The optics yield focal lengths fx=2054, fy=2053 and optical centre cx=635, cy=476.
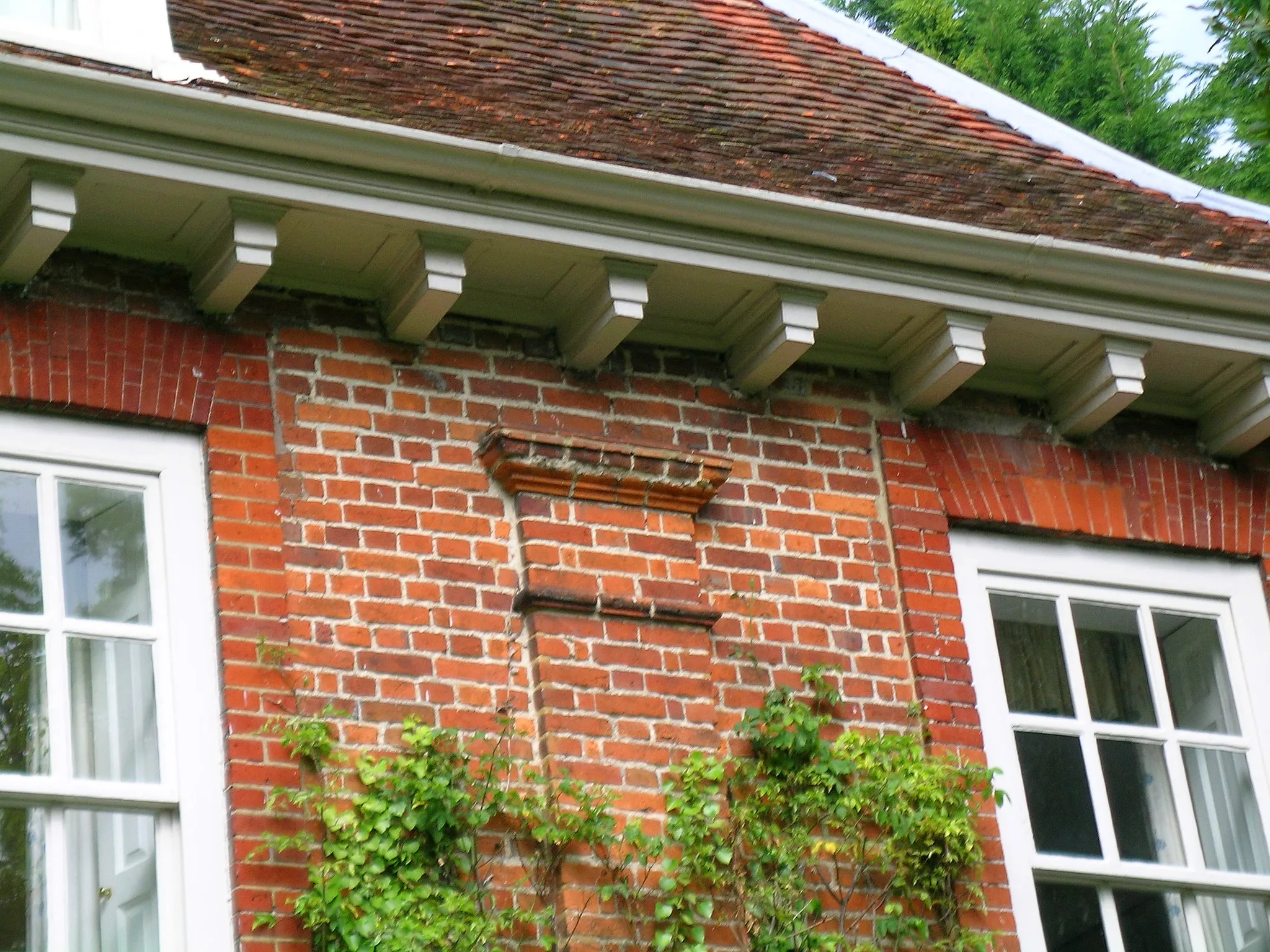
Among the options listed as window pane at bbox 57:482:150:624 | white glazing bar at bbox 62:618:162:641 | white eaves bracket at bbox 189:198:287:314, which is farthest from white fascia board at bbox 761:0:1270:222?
white glazing bar at bbox 62:618:162:641

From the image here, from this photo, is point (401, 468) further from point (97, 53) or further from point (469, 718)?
point (97, 53)

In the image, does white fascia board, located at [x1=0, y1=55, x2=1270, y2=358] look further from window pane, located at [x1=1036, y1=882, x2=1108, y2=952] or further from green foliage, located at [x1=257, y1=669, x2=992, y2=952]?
window pane, located at [x1=1036, y1=882, x2=1108, y2=952]

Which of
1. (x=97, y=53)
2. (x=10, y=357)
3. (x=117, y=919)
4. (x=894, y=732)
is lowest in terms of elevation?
(x=117, y=919)

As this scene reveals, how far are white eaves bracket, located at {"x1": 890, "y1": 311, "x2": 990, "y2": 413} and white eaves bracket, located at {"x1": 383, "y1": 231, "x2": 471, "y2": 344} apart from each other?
1738 millimetres

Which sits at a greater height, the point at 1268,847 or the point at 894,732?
the point at 894,732

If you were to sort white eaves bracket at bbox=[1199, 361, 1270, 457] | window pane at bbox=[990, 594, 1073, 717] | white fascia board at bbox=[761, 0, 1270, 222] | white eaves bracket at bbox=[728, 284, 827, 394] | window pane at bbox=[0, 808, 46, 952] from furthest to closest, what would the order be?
white fascia board at bbox=[761, 0, 1270, 222] → white eaves bracket at bbox=[1199, 361, 1270, 457] → window pane at bbox=[990, 594, 1073, 717] → white eaves bracket at bbox=[728, 284, 827, 394] → window pane at bbox=[0, 808, 46, 952]

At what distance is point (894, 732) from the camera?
7.00 m

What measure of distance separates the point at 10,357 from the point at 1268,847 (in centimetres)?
470

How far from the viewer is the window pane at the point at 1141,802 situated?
7.23 m

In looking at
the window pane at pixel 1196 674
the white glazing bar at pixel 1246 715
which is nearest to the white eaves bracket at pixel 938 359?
the window pane at pixel 1196 674

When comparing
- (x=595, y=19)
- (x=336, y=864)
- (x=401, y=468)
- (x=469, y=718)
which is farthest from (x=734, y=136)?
(x=336, y=864)

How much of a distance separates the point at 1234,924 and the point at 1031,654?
1175 millimetres

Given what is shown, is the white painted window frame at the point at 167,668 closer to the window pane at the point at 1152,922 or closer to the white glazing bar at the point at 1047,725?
the white glazing bar at the point at 1047,725

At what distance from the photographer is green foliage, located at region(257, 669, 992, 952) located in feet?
19.4
